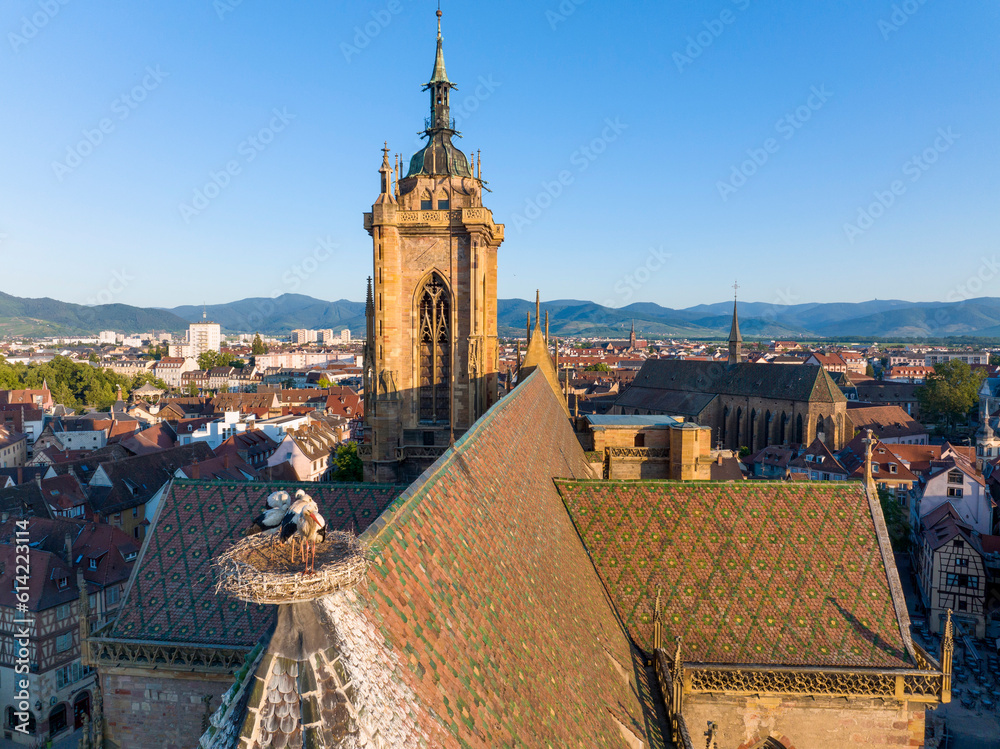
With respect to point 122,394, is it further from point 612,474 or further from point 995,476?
point 995,476

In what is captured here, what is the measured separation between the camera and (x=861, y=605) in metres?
11.1

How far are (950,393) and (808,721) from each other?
99.3m

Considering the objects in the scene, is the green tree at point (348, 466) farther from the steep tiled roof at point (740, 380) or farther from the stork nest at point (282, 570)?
the steep tiled roof at point (740, 380)

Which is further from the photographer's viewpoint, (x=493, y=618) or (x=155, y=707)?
(x=155, y=707)

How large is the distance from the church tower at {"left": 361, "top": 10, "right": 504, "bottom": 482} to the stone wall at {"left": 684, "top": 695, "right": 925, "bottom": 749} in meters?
14.0

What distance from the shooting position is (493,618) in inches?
218

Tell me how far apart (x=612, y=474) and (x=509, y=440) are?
46.6 feet

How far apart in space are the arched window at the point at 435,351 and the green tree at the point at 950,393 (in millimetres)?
93279

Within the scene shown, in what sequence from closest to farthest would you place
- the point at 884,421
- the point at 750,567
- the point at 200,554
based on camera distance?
the point at 750,567 → the point at 200,554 → the point at 884,421

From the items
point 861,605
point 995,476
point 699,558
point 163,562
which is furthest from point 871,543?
point 995,476

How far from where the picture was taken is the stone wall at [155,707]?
36.4ft

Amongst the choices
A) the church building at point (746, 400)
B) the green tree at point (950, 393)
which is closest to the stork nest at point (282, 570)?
the church building at point (746, 400)

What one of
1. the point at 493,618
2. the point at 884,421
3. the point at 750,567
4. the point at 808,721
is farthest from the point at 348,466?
the point at 884,421

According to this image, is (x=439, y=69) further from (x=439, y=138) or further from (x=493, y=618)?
(x=493, y=618)
